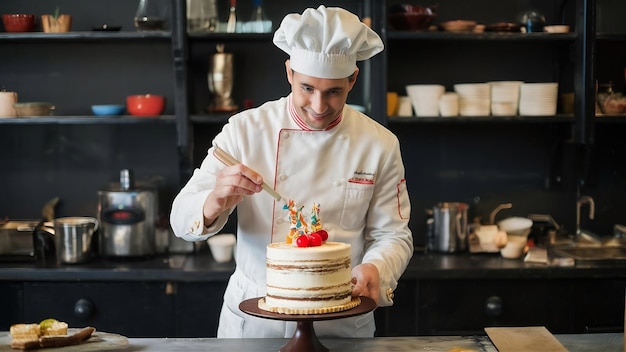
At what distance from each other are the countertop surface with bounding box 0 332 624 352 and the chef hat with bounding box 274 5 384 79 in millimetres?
736

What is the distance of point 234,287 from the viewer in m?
2.71

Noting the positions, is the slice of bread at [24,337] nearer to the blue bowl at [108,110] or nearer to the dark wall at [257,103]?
the blue bowl at [108,110]

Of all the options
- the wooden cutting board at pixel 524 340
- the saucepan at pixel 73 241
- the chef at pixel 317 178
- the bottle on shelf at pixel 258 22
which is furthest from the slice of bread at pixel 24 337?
the bottle on shelf at pixel 258 22

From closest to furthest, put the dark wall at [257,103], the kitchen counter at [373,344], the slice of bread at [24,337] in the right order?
the slice of bread at [24,337] → the kitchen counter at [373,344] → the dark wall at [257,103]

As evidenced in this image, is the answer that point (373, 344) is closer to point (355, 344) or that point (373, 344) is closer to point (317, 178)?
point (355, 344)

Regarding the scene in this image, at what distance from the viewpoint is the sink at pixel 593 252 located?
4.04 m

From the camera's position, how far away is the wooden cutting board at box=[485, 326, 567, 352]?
223cm

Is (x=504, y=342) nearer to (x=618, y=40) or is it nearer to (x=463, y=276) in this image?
(x=463, y=276)

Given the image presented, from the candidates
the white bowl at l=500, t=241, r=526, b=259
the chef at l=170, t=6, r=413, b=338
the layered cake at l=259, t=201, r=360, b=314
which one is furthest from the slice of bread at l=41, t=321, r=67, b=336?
the white bowl at l=500, t=241, r=526, b=259

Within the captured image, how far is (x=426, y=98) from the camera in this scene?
4.11 metres

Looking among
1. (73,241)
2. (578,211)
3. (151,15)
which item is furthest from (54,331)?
(578,211)

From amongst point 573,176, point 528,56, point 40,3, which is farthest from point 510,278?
point 40,3

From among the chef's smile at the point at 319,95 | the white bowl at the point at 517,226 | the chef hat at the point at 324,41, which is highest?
the chef hat at the point at 324,41

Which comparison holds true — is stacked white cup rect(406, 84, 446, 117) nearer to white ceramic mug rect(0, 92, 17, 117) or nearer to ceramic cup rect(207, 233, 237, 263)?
ceramic cup rect(207, 233, 237, 263)
